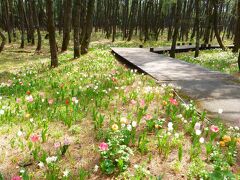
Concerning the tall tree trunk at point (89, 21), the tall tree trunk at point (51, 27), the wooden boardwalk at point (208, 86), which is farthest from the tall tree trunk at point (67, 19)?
the wooden boardwalk at point (208, 86)

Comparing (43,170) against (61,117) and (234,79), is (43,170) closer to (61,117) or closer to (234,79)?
(61,117)

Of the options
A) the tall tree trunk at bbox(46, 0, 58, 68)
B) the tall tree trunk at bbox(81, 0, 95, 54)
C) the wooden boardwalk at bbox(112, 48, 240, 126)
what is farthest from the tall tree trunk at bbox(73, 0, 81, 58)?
the wooden boardwalk at bbox(112, 48, 240, 126)

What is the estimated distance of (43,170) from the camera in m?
4.18

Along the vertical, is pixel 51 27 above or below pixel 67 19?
below

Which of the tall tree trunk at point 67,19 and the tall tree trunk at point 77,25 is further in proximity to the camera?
the tall tree trunk at point 67,19

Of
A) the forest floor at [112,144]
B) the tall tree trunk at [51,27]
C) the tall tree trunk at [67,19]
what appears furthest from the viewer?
the tall tree trunk at [67,19]

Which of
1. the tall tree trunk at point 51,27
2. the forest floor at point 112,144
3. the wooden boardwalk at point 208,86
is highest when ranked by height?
the tall tree trunk at point 51,27

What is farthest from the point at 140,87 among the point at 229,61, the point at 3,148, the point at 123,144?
the point at 229,61

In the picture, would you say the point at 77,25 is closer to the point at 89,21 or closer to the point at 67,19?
the point at 89,21

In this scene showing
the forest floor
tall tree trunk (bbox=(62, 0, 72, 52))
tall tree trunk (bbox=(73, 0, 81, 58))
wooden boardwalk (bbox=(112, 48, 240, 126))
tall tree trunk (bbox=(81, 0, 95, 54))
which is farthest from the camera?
tall tree trunk (bbox=(62, 0, 72, 52))

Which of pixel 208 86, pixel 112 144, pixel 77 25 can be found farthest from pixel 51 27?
pixel 112 144

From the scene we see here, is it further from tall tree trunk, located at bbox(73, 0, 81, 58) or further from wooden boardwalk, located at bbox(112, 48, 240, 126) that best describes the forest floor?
tall tree trunk, located at bbox(73, 0, 81, 58)

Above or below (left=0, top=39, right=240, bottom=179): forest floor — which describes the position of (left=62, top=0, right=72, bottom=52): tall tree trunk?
above

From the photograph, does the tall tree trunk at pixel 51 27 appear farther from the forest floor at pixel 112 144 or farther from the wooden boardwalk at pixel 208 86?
the forest floor at pixel 112 144
